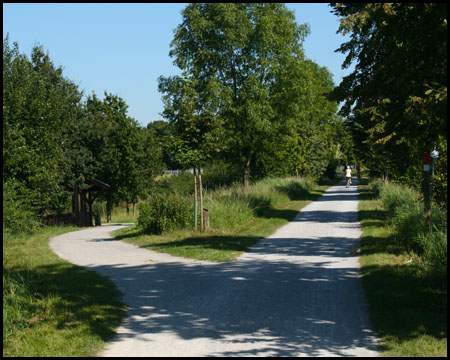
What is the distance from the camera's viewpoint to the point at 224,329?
6.48m

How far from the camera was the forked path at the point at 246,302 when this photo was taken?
5.86 m

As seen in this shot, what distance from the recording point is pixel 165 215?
688 inches

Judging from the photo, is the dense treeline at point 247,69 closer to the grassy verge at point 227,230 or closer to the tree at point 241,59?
the tree at point 241,59

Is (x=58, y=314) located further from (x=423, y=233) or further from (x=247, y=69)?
(x=247, y=69)

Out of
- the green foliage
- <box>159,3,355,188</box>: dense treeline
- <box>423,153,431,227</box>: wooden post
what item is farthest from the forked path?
the green foliage

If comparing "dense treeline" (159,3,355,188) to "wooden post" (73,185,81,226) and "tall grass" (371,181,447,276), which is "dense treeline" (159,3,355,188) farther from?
"tall grass" (371,181,447,276)

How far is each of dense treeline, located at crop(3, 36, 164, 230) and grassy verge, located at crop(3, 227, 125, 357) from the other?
27.3ft

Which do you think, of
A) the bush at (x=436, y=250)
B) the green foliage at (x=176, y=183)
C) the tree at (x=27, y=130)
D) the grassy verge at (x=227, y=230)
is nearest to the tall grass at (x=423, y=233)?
the bush at (x=436, y=250)

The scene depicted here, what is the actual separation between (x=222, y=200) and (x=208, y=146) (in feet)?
12.8

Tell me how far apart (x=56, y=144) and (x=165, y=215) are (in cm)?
1470

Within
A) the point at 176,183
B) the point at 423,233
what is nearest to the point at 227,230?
the point at 423,233

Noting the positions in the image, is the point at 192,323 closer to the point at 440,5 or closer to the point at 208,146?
the point at 440,5

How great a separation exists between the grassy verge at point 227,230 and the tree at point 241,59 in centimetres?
613

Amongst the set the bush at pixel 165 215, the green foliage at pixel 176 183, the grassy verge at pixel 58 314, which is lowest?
the grassy verge at pixel 58 314
